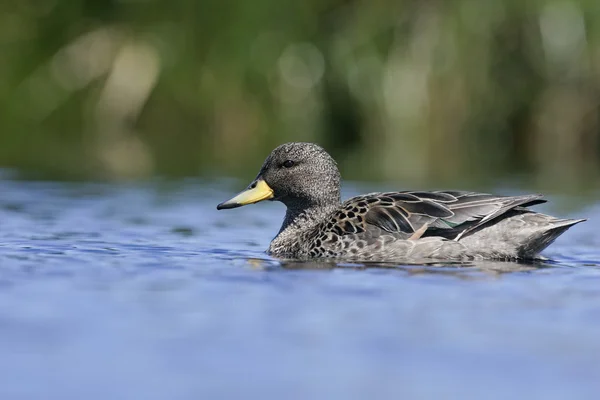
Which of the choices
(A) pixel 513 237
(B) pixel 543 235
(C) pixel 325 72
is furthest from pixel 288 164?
(C) pixel 325 72

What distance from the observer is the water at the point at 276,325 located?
A: 4723 mm

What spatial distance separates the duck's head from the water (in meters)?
0.47

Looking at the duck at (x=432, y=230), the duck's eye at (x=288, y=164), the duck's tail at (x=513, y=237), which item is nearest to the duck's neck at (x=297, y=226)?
the duck at (x=432, y=230)

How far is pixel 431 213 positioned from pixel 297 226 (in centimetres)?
126

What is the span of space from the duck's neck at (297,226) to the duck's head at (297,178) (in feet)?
0.18

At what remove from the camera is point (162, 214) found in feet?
36.5

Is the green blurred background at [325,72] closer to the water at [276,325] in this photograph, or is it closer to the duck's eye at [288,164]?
the duck's eye at [288,164]

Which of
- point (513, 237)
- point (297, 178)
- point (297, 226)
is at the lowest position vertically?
point (513, 237)

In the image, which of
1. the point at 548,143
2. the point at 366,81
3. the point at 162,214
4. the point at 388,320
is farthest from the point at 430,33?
the point at 388,320

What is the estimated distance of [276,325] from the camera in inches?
224

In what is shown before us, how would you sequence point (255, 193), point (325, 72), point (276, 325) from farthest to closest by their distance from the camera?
point (325, 72)
point (255, 193)
point (276, 325)

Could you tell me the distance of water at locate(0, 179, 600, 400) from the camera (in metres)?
4.72

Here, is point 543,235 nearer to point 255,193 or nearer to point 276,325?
point 255,193

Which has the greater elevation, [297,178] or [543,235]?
[297,178]
